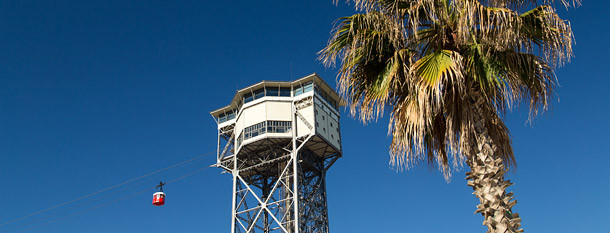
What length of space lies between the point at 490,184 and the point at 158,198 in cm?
3303

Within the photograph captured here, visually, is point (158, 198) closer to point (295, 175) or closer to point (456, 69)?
Result: point (295, 175)

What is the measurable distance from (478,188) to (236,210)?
40.4 meters

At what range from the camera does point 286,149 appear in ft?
151

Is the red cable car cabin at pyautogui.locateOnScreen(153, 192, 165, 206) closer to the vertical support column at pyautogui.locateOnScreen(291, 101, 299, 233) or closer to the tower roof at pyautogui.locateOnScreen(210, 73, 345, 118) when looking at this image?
the vertical support column at pyautogui.locateOnScreen(291, 101, 299, 233)

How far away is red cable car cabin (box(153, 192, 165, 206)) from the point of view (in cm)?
3866

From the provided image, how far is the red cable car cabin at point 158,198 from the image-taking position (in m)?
38.7

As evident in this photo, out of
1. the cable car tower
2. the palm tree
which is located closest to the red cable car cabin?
the cable car tower

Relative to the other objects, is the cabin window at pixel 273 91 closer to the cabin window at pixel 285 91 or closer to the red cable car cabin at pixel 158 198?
the cabin window at pixel 285 91

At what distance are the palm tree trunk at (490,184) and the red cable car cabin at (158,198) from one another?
32378mm

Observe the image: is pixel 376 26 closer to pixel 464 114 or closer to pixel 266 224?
pixel 464 114

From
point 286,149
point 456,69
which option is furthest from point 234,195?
point 456,69

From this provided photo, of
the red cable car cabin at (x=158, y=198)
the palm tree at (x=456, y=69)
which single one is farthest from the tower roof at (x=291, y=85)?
the palm tree at (x=456, y=69)

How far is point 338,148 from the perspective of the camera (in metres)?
48.3

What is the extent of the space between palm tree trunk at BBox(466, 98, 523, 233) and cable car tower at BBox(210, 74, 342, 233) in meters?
35.7
